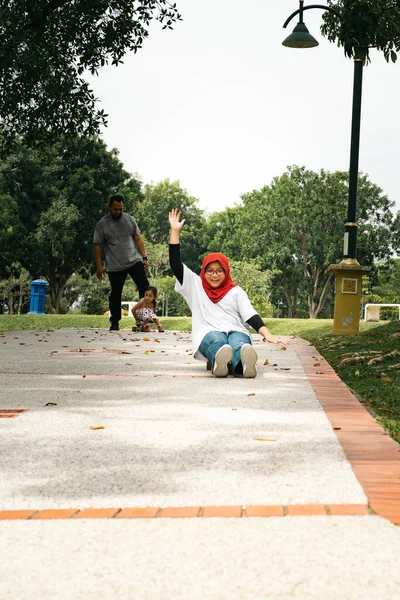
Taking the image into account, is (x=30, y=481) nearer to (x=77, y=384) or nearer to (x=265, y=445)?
(x=265, y=445)

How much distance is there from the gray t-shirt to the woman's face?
614 centimetres

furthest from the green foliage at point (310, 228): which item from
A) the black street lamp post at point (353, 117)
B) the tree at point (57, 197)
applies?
the black street lamp post at point (353, 117)

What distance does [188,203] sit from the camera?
75.6m

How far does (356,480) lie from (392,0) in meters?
12.2

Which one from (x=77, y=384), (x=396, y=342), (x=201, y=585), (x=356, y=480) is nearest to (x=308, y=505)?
(x=356, y=480)

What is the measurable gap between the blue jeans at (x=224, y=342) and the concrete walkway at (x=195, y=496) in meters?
1.07

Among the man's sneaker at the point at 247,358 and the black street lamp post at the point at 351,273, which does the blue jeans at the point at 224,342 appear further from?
the black street lamp post at the point at 351,273

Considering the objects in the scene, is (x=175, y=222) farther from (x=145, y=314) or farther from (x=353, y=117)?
(x=353, y=117)

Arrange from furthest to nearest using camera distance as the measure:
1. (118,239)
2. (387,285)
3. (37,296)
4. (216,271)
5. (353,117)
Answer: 1. (387,285)
2. (37,296)
3. (353,117)
4. (118,239)
5. (216,271)

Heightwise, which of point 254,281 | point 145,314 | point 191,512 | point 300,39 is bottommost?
point 191,512

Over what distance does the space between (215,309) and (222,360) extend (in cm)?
70

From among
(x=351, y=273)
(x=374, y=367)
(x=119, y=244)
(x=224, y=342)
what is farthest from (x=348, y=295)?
(x=224, y=342)

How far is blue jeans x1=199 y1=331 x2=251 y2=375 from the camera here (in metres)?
7.21

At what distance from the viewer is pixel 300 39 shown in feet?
47.3
